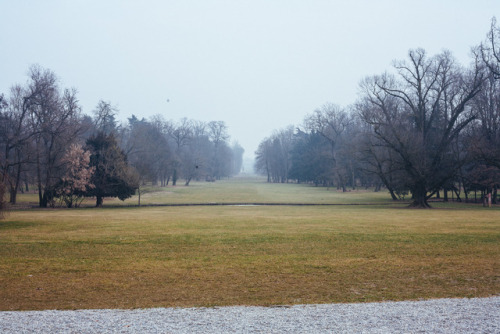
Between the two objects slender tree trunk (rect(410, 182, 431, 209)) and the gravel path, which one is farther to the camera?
slender tree trunk (rect(410, 182, 431, 209))

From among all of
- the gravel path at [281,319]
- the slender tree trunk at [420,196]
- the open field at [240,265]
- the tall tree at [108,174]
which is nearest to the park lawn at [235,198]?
the tall tree at [108,174]

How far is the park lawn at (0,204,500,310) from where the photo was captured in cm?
955

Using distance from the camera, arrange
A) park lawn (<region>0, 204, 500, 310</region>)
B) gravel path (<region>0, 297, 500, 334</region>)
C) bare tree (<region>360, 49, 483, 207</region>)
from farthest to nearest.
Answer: bare tree (<region>360, 49, 483, 207</region>) < park lawn (<region>0, 204, 500, 310</region>) < gravel path (<region>0, 297, 500, 334</region>)

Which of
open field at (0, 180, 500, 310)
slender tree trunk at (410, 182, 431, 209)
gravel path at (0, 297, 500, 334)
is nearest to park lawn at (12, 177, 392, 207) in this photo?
slender tree trunk at (410, 182, 431, 209)

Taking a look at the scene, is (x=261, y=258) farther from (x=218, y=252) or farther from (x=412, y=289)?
(x=412, y=289)

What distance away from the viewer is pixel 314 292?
9844mm

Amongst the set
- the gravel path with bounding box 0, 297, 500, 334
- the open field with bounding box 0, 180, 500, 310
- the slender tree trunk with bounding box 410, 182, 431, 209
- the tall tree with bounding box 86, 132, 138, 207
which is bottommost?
the open field with bounding box 0, 180, 500, 310

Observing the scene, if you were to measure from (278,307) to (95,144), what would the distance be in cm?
4124

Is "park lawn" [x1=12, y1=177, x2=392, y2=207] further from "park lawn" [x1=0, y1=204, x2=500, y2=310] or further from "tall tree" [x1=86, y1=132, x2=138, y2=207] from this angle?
"park lawn" [x1=0, y1=204, x2=500, y2=310]

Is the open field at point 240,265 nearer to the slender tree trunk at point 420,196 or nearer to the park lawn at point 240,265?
the park lawn at point 240,265

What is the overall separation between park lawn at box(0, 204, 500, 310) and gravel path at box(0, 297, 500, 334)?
76 centimetres

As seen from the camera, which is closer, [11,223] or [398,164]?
[11,223]

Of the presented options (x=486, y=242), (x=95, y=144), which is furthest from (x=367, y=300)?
(x=95, y=144)

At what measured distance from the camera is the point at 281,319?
295 inches
